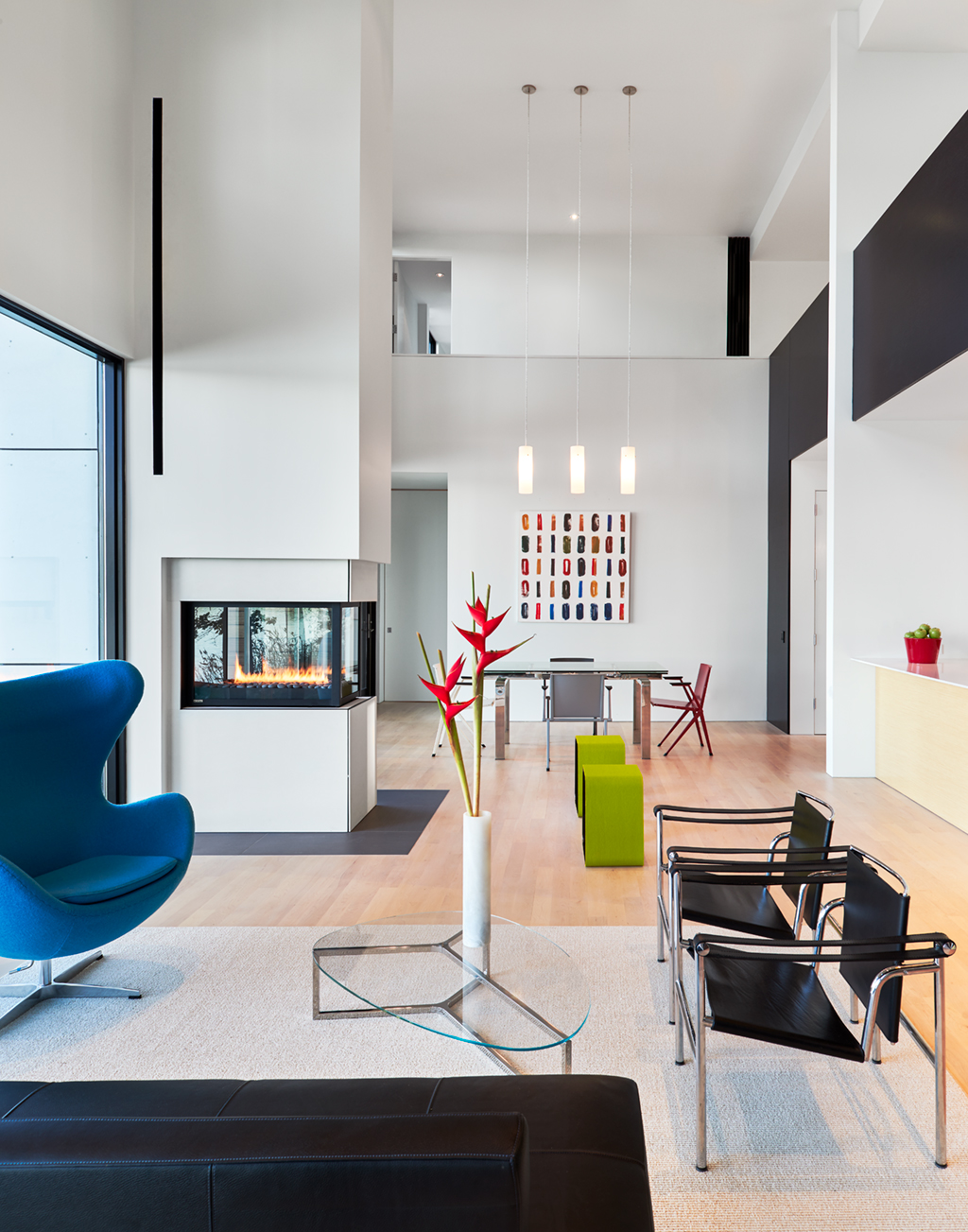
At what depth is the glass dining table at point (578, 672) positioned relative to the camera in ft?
23.2

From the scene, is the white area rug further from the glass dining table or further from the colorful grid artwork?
the colorful grid artwork

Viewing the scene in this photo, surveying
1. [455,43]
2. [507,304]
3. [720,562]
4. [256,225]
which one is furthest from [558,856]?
[507,304]

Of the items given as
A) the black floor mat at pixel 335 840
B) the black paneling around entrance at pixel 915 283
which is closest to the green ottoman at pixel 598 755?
the black floor mat at pixel 335 840

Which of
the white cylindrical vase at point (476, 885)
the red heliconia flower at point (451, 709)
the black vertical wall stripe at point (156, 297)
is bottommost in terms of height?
the white cylindrical vase at point (476, 885)

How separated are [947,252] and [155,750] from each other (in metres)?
5.17

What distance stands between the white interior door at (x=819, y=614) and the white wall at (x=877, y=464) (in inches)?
75.8

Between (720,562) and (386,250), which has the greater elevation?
(386,250)

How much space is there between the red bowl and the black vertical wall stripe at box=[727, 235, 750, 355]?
4.89 meters

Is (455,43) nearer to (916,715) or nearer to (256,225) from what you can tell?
(256,225)

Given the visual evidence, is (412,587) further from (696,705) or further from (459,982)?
(459,982)

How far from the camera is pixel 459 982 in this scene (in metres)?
2.29

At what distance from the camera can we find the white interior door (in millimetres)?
8250

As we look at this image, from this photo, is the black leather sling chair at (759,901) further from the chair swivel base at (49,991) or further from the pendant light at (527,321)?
the pendant light at (527,321)

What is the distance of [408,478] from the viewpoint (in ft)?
32.3
